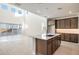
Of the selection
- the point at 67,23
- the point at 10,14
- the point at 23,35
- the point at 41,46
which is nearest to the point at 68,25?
the point at 67,23

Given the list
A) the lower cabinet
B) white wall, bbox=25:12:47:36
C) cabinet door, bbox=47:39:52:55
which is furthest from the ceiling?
cabinet door, bbox=47:39:52:55

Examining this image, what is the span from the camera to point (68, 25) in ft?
6.65

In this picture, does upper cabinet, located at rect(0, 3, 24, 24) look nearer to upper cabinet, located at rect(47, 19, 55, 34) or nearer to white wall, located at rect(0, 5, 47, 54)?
white wall, located at rect(0, 5, 47, 54)

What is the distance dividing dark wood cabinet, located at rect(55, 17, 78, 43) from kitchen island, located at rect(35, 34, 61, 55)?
0.52 feet

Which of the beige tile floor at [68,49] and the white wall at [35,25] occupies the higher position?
the white wall at [35,25]

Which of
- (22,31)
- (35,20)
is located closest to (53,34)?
(35,20)

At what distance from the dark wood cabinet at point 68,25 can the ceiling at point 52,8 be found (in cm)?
14

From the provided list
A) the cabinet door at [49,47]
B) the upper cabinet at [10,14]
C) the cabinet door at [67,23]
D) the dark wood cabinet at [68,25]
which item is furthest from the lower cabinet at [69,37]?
the upper cabinet at [10,14]

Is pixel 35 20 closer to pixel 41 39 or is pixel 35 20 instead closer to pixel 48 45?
pixel 41 39

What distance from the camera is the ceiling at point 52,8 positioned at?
1.84 meters

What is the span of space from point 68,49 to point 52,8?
0.96 meters

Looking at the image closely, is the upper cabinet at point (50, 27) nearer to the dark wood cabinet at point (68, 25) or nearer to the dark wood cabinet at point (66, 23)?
the dark wood cabinet at point (68, 25)

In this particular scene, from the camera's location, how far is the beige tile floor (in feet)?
6.09

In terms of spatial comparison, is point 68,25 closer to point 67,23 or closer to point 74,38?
point 67,23
